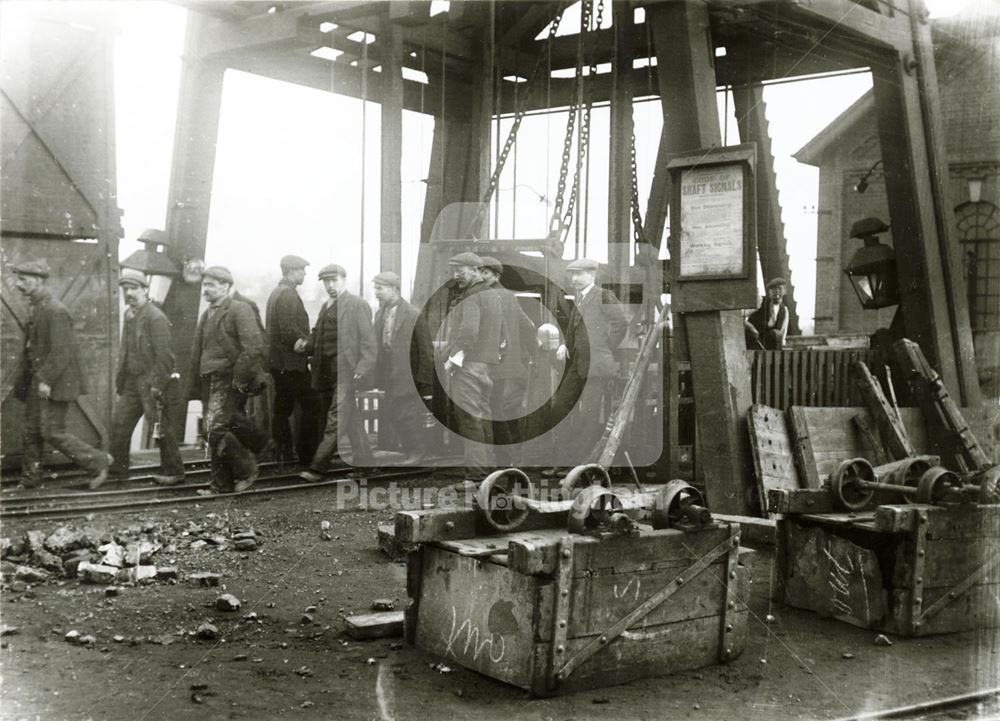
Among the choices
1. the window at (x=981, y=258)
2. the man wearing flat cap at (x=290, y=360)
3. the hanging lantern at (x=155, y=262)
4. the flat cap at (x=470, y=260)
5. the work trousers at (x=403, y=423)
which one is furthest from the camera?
the window at (x=981, y=258)

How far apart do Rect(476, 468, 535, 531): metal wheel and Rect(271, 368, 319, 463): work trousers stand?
6.25 m

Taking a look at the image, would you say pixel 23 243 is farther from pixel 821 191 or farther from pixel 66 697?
pixel 821 191

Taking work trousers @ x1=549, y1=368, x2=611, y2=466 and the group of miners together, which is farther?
work trousers @ x1=549, y1=368, x2=611, y2=466

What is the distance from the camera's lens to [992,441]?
864 cm

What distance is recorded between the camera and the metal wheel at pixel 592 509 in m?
4.08

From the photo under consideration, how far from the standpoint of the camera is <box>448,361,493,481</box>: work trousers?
378 inches

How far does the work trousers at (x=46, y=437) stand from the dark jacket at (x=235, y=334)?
1340 millimetres

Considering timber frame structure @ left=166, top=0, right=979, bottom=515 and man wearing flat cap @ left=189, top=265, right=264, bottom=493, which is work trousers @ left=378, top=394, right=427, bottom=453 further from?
man wearing flat cap @ left=189, top=265, right=264, bottom=493

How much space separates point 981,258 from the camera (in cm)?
1532

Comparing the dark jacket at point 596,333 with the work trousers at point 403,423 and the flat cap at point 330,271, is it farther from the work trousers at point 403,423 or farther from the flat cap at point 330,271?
the flat cap at point 330,271

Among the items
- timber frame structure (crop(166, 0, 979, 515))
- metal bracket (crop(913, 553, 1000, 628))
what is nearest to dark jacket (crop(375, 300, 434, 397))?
timber frame structure (crop(166, 0, 979, 515))

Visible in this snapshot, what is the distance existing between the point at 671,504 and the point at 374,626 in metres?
1.56

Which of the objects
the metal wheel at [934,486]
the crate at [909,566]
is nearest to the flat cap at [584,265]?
the crate at [909,566]

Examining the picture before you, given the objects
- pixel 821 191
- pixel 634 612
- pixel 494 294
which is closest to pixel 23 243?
pixel 494 294
